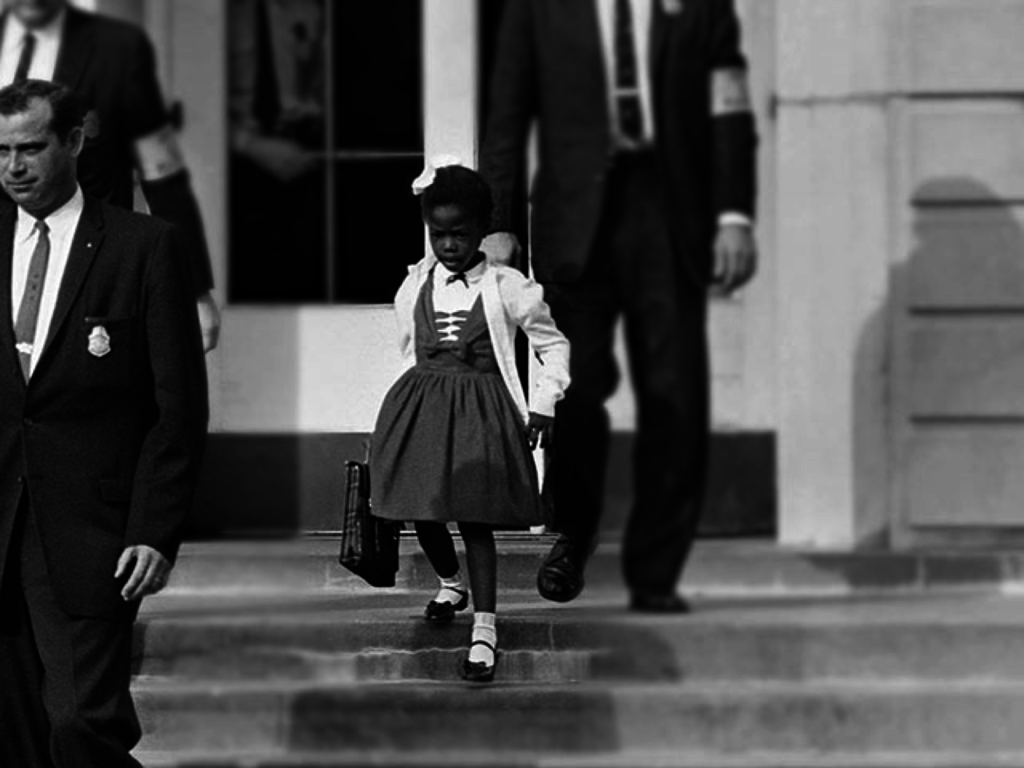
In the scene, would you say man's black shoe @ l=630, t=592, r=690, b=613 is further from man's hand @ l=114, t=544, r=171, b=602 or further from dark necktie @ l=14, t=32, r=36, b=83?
dark necktie @ l=14, t=32, r=36, b=83

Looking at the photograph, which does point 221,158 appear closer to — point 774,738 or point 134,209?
point 134,209

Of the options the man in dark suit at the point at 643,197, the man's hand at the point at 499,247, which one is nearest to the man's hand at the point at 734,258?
the man in dark suit at the point at 643,197

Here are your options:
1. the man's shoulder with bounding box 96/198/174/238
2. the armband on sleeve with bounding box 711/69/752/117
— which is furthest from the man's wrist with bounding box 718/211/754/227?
the man's shoulder with bounding box 96/198/174/238

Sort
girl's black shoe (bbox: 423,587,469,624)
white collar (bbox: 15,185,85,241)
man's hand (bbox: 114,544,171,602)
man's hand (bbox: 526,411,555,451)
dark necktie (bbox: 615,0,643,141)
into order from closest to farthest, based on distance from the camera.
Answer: man's hand (bbox: 114,544,171,602), white collar (bbox: 15,185,85,241), dark necktie (bbox: 615,0,643,141), man's hand (bbox: 526,411,555,451), girl's black shoe (bbox: 423,587,469,624)

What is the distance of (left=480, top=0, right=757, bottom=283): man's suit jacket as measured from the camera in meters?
4.55

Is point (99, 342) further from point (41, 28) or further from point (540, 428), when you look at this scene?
point (540, 428)

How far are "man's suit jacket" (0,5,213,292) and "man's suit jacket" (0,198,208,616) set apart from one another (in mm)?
320

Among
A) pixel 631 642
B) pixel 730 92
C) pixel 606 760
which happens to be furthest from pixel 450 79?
pixel 606 760

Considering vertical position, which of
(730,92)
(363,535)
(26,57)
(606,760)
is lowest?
(606,760)

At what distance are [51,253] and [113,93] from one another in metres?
0.51

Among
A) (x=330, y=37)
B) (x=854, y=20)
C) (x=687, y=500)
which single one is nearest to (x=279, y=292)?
(x=330, y=37)

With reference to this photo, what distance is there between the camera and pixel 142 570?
13.7 ft

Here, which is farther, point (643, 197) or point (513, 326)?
point (513, 326)

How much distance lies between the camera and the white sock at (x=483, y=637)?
4746 millimetres
